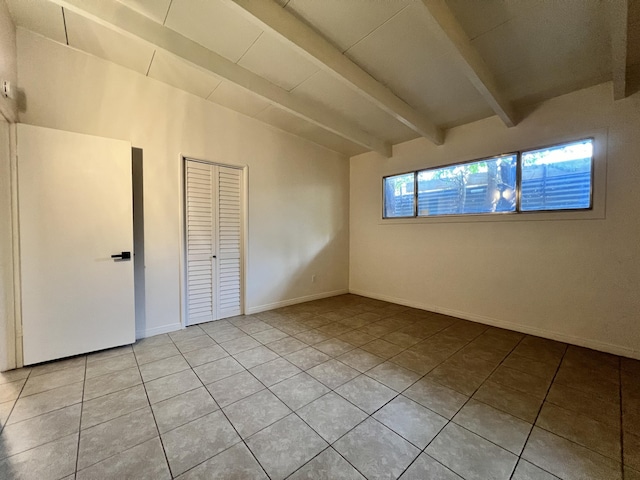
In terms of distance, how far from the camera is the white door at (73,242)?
2.19m

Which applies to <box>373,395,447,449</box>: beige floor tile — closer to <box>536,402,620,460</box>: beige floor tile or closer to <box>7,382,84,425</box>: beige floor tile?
<box>536,402,620,460</box>: beige floor tile

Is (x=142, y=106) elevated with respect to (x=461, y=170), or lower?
elevated

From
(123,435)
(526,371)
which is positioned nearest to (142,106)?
(123,435)

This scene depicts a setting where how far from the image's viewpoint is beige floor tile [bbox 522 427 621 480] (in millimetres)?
1252

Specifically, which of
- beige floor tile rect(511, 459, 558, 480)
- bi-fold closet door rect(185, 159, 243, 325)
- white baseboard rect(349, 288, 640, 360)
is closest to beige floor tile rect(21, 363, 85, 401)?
bi-fold closet door rect(185, 159, 243, 325)

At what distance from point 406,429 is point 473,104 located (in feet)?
11.5

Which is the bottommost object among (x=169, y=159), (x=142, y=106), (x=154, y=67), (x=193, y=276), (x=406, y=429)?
(x=406, y=429)

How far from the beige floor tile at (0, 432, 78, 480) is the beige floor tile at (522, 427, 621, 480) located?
8.04ft

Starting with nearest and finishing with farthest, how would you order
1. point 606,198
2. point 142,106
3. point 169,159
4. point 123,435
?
point 123,435, point 606,198, point 142,106, point 169,159

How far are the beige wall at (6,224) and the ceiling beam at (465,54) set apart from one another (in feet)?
10.9

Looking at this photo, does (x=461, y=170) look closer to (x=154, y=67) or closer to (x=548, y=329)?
(x=548, y=329)

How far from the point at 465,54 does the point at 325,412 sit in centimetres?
293

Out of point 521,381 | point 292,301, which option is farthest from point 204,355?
point 521,381

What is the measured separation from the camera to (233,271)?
359 centimetres
